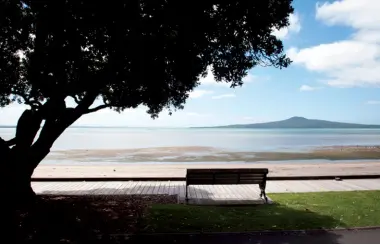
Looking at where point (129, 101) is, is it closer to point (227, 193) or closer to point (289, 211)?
point (227, 193)

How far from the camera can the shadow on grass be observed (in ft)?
21.0

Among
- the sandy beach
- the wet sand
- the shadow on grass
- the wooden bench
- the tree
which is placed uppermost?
the tree

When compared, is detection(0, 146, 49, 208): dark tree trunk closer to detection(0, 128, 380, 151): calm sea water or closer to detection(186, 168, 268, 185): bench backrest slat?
detection(186, 168, 268, 185): bench backrest slat

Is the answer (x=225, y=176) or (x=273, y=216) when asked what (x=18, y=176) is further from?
(x=273, y=216)

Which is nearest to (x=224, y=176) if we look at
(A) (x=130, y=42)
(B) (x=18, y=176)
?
(A) (x=130, y=42)

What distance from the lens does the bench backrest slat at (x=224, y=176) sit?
10.1m

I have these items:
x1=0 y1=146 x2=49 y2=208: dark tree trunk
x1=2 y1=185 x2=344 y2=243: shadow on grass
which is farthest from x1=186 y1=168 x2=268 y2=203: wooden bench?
x1=0 y1=146 x2=49 y2=208: dark tree trunk

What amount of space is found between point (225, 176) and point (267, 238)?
3.82 metres

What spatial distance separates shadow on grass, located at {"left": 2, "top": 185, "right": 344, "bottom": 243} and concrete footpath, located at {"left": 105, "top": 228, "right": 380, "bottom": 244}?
20 mm

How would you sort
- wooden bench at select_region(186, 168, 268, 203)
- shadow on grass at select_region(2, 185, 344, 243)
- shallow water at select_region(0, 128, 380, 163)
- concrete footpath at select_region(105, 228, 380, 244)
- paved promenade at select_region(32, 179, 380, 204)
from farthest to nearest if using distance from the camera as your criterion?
shallow water at select_region(0, 128, 380, 163), paved promenade at select_region(32, 179, 380, 204), wooden bench at select_region(186, 168, 268, 203), shadow on grass at select_region(2, 185, 344, 243), concrete footpath at select_region(105, 228, 380, 244)

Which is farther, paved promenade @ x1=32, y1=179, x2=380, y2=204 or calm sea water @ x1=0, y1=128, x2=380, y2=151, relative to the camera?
calm sea water @ x1=0, y1=128, x2=380, y2=151

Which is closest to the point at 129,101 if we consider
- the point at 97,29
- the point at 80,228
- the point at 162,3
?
the point at 97,29

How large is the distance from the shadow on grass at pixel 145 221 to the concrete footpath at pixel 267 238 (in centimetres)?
2

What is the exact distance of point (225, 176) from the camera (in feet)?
33.4
